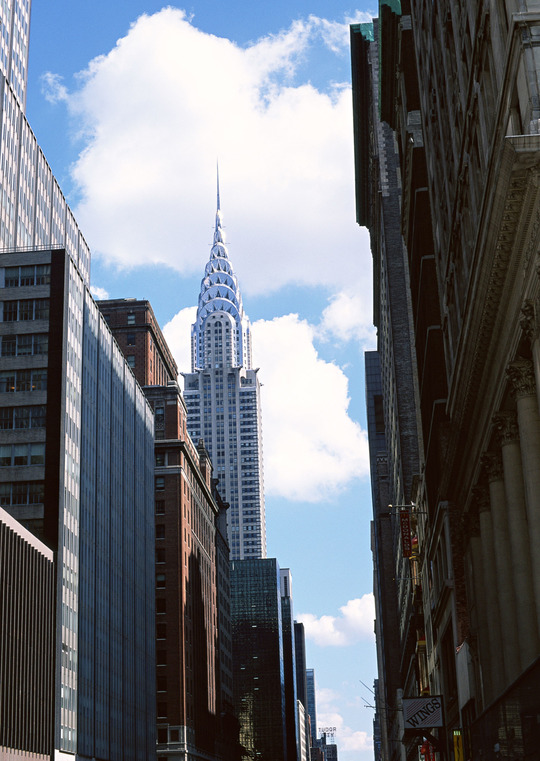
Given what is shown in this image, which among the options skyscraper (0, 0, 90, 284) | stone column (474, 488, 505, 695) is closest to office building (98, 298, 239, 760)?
skyscraper (0, 0, 90, 284)

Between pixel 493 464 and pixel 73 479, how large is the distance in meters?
57.7

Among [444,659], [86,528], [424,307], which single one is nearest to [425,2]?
[424,307]

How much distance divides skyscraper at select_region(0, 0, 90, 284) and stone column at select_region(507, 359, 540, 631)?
8901cm

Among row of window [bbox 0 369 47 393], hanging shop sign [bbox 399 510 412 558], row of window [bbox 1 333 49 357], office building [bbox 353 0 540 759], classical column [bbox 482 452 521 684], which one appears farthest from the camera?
row of window [bbox 1 333 49 357]

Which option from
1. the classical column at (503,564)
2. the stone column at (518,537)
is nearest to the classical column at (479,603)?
the classical column at (503,564)

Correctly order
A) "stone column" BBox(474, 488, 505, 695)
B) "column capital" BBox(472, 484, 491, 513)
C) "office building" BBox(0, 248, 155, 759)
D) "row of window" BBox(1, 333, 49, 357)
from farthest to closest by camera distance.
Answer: "row of window" BBox(1, 333, 49, 357) → "office building" BBox(0, 248, 155, 759) → "column capital" BBox(472, 484, 491, 513) → "stone column" BBox(474, 488, 505, 695)

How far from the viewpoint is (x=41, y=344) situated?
9162 cm

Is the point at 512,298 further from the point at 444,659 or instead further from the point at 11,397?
the point at 11,397

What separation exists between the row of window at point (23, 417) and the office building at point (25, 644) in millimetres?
11851

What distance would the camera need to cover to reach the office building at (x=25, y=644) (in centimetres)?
7094

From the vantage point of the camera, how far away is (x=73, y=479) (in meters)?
90.7

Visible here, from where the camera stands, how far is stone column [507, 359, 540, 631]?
30.1m

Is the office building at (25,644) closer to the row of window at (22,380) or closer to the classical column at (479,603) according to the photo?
the row of window at (22,380)

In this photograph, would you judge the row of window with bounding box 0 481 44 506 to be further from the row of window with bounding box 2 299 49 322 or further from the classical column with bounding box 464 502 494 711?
the classical column with bounding box 464 502 494 711
